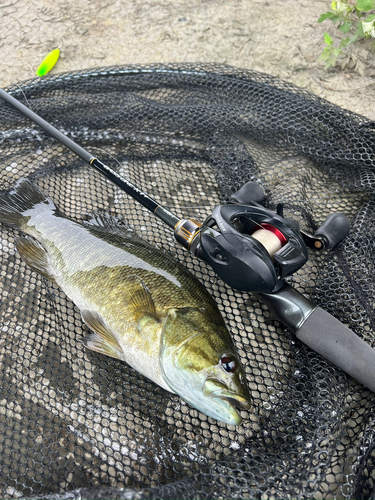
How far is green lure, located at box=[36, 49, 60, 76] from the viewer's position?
3855 mm

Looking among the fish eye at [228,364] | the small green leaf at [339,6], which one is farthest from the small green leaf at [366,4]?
the fish eye at [228,364]

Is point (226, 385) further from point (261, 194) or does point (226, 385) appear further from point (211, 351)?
point (261, 194)

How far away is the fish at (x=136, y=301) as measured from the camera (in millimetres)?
1634

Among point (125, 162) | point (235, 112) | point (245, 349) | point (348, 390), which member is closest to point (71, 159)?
point (125, 162)

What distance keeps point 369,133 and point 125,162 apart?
1918 millimetres

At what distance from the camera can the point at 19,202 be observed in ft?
7.82

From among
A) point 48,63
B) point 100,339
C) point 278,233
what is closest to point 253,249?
point 278,233

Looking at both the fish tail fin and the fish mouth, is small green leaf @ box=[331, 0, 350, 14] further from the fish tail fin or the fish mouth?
the fish mouth

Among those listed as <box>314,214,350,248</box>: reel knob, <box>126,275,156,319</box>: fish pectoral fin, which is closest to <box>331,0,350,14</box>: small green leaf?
<box>314,214,350,248</box>: reel knob

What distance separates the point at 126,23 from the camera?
4.38 m

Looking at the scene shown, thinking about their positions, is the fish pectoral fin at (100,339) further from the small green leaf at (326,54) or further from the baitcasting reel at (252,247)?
the small green leaf at (326,54)

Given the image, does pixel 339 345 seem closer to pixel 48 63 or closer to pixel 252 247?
pixel 252 247

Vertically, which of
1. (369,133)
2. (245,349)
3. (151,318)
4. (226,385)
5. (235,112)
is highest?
(235,112)

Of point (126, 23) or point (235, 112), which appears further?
point (126, 23)
